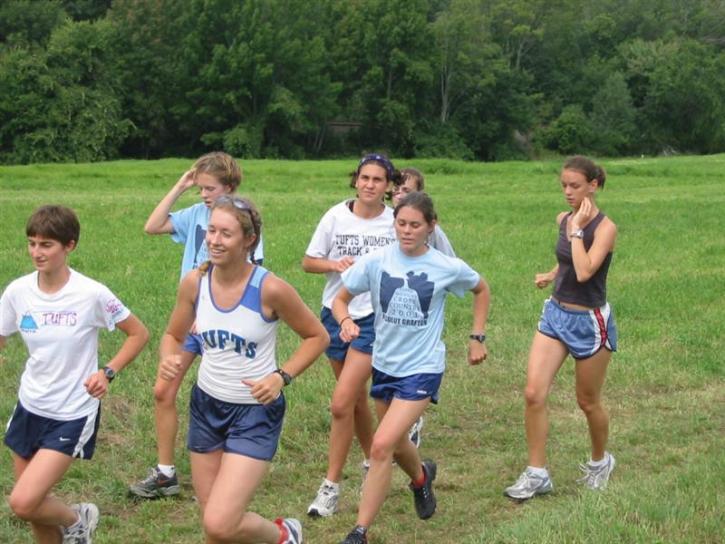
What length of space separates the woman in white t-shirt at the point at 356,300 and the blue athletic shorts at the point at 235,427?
1.34 metres

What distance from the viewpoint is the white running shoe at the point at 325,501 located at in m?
6.22

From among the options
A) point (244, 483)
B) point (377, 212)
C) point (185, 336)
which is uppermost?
point (377, 212)

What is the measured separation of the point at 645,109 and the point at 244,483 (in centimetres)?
8155

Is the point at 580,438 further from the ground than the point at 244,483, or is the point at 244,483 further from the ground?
the point at 244,483

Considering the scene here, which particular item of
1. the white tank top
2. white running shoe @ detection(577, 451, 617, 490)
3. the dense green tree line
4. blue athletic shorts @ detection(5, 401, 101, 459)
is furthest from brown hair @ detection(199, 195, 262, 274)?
the dense green tree line

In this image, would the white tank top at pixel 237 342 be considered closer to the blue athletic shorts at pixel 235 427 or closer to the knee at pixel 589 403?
the blue athletic shorts at pixel 235 427

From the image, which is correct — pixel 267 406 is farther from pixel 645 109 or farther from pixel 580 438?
pixel 645 109

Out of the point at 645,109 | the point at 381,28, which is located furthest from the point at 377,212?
the point at 645,109

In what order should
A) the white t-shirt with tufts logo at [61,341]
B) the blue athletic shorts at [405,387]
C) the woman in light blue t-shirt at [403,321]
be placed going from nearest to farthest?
the white t-shirt with tufts logo at [61,341] < the woman in light blue t-shirt at [403,321] < the blue athletic shorts at [405,387]

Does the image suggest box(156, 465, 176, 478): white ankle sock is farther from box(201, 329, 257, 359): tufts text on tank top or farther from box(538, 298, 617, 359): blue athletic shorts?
box(538, 298, 617, 359): blue athletic shorts

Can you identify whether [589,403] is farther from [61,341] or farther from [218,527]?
[61,341]

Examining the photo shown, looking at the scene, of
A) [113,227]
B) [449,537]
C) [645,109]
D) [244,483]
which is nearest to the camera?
[244,483]

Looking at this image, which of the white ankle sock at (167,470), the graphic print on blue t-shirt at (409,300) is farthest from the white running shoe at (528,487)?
the white ankle sock at (167,470)

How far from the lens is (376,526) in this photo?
6.14 metres
